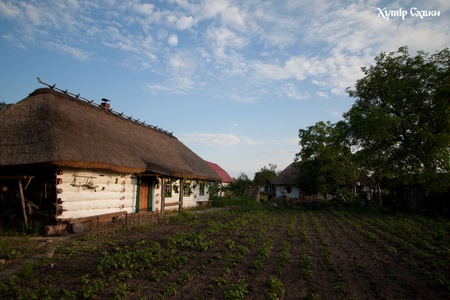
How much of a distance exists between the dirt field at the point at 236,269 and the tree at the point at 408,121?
973cm

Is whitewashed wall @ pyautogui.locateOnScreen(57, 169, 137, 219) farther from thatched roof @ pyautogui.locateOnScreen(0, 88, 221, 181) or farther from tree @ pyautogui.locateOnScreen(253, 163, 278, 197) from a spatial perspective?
tree @ pyautogui.locateOnScreen(253, 163, 278, 197)

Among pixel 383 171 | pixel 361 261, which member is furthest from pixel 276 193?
pixel 361 261

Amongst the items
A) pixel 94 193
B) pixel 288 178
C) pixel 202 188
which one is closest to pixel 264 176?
pixel 288 178

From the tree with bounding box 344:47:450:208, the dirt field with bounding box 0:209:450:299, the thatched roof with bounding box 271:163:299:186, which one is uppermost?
the tree with bounding box 344:47:450:208

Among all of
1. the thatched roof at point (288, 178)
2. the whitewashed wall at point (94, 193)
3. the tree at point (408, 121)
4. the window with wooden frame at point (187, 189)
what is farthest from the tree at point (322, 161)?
the whitewashed wall at point (94, 193)

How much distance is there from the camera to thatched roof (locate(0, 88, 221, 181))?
934cm

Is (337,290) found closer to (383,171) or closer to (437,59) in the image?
(383,171)

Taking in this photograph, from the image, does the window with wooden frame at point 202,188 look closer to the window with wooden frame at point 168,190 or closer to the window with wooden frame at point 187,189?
the window with wooden frame at point 187,189

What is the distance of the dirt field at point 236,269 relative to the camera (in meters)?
4.93

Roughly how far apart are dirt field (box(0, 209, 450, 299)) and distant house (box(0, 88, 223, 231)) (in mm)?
2270

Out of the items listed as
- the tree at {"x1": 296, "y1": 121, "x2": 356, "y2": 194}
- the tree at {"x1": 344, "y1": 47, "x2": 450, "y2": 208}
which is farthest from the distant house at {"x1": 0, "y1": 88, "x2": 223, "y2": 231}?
the tree at {"x1": 296, "y1": 121, "x2": 356, "y2": 194}

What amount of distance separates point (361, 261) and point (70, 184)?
9.64 m

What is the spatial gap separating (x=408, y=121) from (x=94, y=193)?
62.6 feet

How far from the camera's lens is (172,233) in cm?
1025
